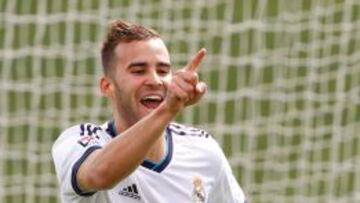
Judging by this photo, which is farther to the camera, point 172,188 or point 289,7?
point 289,7

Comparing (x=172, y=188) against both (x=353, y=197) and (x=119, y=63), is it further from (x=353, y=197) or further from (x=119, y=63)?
(x=353, y=197)

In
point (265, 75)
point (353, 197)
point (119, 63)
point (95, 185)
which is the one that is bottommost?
point (353, 197)

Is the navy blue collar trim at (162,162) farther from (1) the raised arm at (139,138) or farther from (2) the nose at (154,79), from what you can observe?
(1) the raised arm at (139,138)

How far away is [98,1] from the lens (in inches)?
336

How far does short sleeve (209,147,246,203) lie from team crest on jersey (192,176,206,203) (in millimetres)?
79

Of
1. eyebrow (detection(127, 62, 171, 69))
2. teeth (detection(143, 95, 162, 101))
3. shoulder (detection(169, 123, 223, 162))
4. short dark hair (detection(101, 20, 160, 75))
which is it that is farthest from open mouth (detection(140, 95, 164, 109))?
shoulder (detection(169, 123, 223, 162))

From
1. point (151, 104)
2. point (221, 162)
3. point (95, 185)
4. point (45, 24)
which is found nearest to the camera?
point (95, 185)

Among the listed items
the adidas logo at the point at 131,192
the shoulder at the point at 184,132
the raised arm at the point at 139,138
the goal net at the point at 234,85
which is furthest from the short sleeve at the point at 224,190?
the goal net at the point at 234,85

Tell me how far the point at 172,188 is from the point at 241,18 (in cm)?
418

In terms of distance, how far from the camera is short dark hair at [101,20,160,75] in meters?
4.57

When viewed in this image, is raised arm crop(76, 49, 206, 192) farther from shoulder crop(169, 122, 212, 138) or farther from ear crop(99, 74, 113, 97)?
shoulder crop(169, 122, 212, 138)

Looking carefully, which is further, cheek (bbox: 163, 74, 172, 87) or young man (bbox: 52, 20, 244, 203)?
cheek (bbox: 163, 74, 172, 87)

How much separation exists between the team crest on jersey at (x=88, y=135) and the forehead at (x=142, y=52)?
0.79 ft

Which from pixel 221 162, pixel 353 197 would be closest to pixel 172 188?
pixel 221 162
